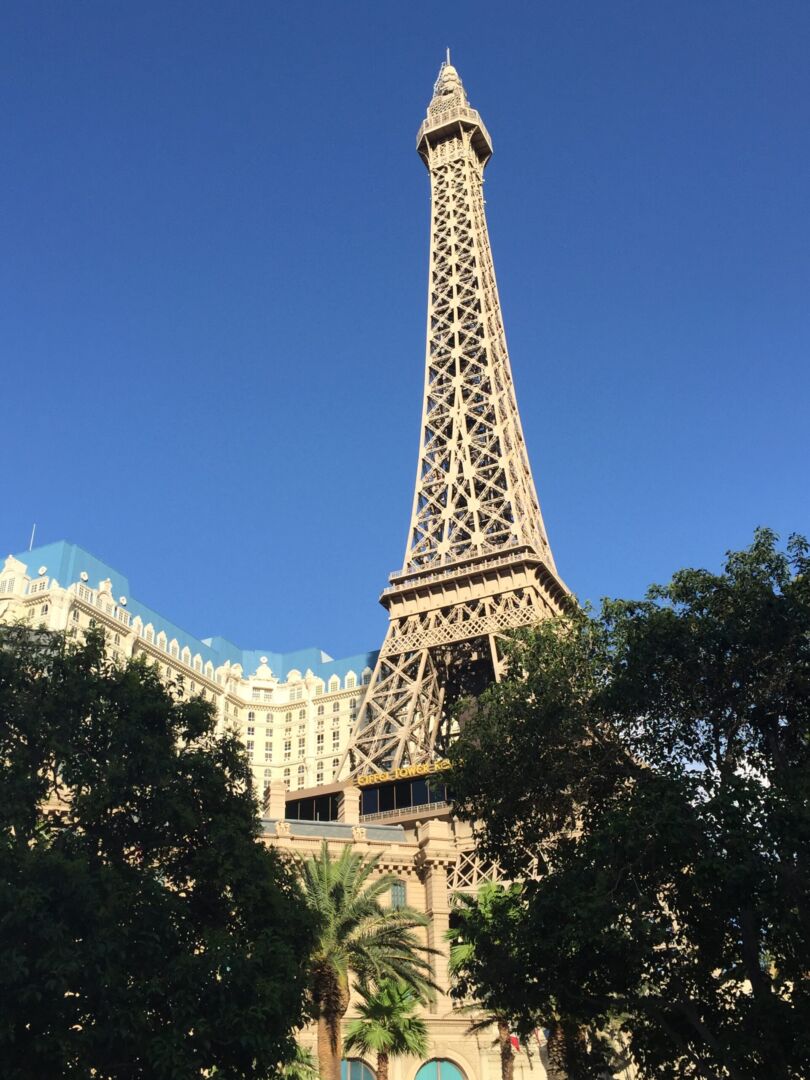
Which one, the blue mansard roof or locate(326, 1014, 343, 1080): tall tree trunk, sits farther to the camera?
the blue mansard roof

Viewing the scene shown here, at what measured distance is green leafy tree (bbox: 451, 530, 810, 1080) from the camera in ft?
72.5

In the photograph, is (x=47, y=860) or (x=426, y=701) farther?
(x=426, y=701)

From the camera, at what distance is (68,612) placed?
108688 mm

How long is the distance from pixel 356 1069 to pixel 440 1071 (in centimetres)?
339

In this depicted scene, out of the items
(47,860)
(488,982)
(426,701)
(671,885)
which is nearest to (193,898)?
(47,860)

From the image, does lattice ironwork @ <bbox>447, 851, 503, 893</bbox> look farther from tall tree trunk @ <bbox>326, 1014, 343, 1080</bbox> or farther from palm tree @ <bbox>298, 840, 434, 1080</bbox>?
tall tree trunk @ <bbox>326, 1014, 343, 1080</bbox>

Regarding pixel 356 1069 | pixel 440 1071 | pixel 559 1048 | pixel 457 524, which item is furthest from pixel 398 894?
pixel 457 524

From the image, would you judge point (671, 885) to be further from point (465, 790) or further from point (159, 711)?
point (159, 711)

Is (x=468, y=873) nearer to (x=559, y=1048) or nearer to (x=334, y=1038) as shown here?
(x=559, y=1048)

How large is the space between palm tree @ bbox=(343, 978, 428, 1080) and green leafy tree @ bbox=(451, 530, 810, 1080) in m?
4.89

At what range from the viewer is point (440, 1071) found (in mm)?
42188

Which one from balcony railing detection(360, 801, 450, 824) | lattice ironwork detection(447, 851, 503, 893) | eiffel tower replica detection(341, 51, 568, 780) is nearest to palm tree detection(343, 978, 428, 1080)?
lattice ironwork detection(447, 851, 503, 893)

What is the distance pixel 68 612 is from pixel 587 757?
90653 millimetres

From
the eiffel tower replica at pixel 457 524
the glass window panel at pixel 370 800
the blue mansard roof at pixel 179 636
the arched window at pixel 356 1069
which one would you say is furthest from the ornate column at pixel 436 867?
the blue mansard roof at pixel 179 636
